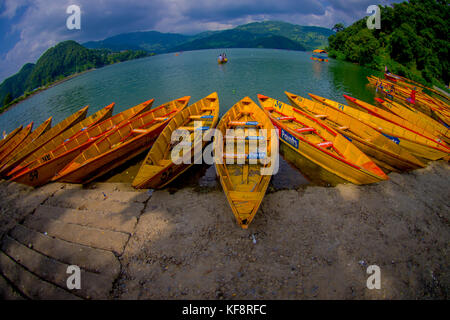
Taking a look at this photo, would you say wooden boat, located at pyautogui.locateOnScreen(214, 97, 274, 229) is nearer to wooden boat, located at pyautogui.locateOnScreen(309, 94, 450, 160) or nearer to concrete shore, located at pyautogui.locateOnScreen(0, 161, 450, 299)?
concrete shore, located at pyautogui.locateOnScreen(0, 161, 450, 299)

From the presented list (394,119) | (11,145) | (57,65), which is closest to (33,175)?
(11,145)

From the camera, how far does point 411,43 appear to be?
3962 centimetres

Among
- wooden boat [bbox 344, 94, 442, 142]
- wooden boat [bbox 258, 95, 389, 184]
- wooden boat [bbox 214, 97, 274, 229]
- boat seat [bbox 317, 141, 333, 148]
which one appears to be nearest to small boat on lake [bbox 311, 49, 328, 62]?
wooden boat [bbox 344, 94, 442, 142]

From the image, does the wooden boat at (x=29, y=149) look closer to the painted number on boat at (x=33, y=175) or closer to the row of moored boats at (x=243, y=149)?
the row of moored boats at (x=243, y=149)

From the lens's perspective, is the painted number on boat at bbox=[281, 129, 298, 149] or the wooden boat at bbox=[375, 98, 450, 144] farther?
the wooden boat at bbox=[375, 98, 450, 144]

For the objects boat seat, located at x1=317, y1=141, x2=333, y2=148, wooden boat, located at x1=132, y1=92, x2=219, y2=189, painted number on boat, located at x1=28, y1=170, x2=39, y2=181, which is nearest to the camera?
wooden boat, located at x1=132, y1=92, x2=219, y2=189

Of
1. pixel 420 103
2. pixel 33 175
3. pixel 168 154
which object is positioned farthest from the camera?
pixel 420 103

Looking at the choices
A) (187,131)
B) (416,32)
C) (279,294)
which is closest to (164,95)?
(187,131)

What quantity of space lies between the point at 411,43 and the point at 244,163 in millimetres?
56895

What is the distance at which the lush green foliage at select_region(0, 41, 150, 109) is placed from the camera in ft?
354

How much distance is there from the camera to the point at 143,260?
664cm

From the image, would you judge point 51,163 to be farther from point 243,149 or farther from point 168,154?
point 243,149

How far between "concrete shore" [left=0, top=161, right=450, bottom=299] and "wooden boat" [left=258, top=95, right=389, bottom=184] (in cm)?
100
